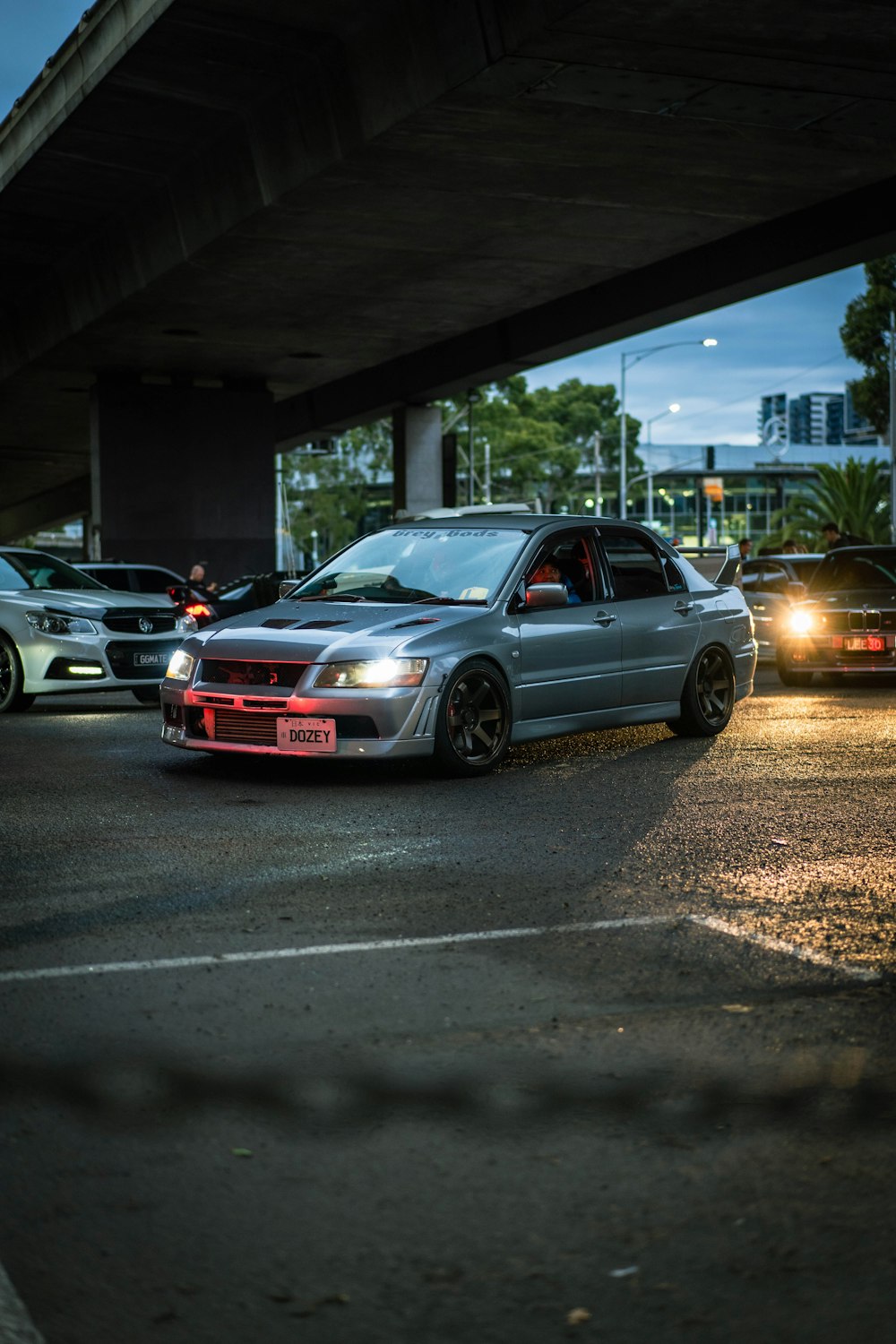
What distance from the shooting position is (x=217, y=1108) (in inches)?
161

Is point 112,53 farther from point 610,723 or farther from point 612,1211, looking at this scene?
point 612,1211

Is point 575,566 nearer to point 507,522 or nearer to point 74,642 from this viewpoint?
point 507,522

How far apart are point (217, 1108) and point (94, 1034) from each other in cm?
77

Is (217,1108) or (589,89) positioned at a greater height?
(589,89)

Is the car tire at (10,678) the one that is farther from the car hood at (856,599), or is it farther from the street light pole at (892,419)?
the street light pole at (892,419)

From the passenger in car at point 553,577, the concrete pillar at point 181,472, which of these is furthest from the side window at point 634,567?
the concrete pillar at point 181,472

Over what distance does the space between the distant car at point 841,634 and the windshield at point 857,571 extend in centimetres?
5

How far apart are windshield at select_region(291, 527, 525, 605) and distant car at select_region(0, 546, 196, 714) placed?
4010 mm

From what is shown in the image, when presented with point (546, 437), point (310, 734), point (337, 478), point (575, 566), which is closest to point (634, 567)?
point (575, 566)

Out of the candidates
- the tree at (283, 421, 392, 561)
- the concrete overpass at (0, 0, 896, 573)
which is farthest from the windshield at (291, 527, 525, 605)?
the tree at (283, 421, 392, 561)

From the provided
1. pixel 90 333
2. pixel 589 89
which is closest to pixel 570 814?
pixel 589 89

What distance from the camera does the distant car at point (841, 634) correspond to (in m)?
17.5

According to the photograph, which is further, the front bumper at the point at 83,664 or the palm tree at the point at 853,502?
the palm tree at the point at 853,502

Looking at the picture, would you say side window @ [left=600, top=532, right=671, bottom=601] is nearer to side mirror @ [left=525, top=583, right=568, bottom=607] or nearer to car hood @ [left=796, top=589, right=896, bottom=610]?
side mirror @ [left=525, top=583, right=568, bottom=607]
